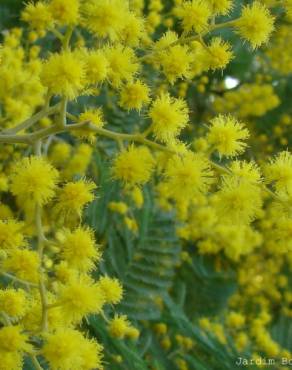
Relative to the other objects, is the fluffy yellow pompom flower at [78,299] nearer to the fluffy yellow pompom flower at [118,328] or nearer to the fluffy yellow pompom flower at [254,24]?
the fluffy yellow pompom flower at [118,328]

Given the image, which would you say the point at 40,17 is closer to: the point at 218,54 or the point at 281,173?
the point at 218,54

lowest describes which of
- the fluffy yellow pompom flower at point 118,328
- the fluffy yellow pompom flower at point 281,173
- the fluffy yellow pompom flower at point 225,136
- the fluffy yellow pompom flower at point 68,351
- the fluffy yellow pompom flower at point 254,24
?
the fluffy yellow pompom flower at point 68,351

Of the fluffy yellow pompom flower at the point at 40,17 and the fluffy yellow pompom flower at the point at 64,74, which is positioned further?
the fluffy yellow pompom flower at the point at 40,17

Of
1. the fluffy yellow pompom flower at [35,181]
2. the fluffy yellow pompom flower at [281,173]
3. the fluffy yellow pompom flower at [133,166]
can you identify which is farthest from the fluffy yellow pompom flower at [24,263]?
the fluffy yellow pompom flower at [281,173]

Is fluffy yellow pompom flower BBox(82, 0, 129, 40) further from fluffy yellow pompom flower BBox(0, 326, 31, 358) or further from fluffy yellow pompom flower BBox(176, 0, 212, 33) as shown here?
fluffy yellow pompom flower BBox(0, 326, 31, 358)

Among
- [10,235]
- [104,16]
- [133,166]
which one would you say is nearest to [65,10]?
[104,16]

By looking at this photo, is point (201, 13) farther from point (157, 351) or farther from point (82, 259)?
point (157, 351)
